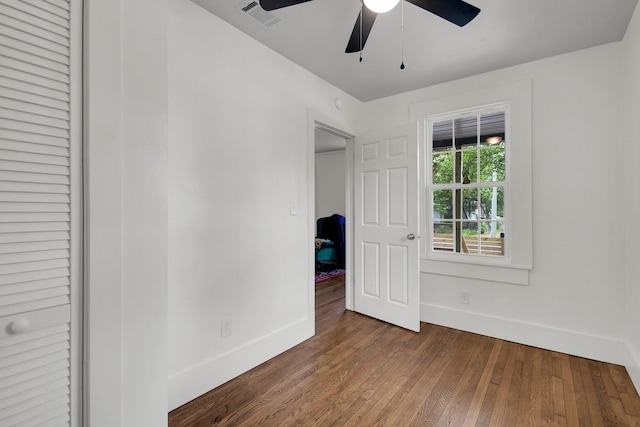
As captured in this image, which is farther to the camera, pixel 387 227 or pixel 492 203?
pixel 387 227

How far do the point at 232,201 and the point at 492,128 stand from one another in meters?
2.56

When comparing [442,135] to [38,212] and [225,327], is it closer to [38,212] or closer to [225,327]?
[225,327]

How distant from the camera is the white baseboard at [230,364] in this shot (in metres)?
1.74

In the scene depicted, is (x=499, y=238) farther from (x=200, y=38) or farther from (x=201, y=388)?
(x=200, y=38)

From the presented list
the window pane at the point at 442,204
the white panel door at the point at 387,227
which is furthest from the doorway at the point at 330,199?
the window pane at the point at 442,204

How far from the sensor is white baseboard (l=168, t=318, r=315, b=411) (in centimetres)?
174

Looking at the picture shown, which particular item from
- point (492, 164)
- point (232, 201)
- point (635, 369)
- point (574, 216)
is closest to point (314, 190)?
point (232, 201)

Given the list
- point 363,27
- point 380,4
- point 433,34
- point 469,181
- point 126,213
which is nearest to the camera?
point 126,213

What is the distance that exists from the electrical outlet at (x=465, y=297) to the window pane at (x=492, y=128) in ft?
4.92

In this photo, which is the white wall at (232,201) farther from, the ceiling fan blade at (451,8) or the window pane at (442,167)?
the window pane at (442,167)

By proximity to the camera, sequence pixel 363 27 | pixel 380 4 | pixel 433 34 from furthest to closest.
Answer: pixel 433 34 < pixel 363 27 < pixel 380 4

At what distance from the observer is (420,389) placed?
6.27 feet

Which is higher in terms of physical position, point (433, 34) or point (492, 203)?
point (433, 34)

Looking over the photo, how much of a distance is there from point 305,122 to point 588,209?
245 cm
